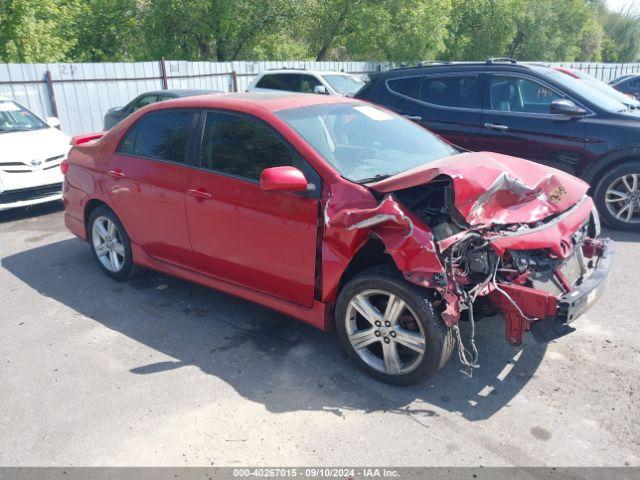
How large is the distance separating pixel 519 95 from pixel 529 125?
48cm

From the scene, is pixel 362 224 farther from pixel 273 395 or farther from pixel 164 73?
pixel 164 73

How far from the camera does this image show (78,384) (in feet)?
12.1

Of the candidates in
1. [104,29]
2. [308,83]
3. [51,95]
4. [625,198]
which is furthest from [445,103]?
[104,29]

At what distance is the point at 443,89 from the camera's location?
7496 millimetres

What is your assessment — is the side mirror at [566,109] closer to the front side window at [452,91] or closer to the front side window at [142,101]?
the front side window at [452,91]

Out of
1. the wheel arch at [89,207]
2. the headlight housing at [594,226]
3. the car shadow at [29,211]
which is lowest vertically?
the car shadow at [29,211]

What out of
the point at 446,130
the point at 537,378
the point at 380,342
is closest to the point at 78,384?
the point at 380,342

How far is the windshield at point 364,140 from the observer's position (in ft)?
12.7

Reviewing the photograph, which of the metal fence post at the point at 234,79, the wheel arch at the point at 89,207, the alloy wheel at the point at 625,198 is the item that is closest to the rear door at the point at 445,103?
the alloy wheel at the point at 625,198

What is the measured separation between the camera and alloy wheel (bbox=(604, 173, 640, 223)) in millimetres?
6387

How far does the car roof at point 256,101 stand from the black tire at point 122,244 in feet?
3.82

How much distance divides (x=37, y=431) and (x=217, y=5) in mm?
19551

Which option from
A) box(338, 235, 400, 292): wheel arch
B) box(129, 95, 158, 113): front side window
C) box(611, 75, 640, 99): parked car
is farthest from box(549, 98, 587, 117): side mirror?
box(611, 75, 640, 99): parked car

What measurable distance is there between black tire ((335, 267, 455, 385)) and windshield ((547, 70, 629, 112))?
183 inches
